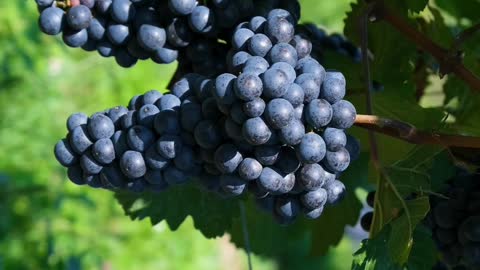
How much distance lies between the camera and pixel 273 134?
613 mm

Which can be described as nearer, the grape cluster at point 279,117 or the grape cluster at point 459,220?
the grape cluster at point 279,117

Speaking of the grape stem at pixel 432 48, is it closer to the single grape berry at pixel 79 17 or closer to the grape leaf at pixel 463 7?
the grape leaf at pixel 463 7

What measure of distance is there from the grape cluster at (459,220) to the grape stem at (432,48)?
10cm

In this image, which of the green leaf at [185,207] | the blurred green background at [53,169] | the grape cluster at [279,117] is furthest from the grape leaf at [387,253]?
the blurred green background at [53,169]

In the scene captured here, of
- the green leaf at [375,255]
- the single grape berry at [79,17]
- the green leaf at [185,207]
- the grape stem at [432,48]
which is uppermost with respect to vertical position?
the grape stem at [432,48]

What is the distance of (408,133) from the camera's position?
2.35 ft

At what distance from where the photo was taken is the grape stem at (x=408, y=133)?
27.4 inches

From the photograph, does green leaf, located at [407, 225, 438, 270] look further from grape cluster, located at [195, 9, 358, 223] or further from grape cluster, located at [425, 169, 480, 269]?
grape cluster, located at [195, 9, 358, 223]

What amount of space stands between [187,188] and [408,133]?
0.32m

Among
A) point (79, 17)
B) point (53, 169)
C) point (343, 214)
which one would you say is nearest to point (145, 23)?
point (79, 17)

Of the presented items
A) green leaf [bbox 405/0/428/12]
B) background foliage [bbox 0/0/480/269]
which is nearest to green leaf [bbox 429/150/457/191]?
background foliage [bbox 0/0/480/269]

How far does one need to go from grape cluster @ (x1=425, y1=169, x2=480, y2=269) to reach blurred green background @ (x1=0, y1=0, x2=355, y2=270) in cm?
87

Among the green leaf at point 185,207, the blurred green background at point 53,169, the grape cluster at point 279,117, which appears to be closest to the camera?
the grape cluster at point 279,117

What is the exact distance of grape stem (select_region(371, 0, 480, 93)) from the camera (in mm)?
807
